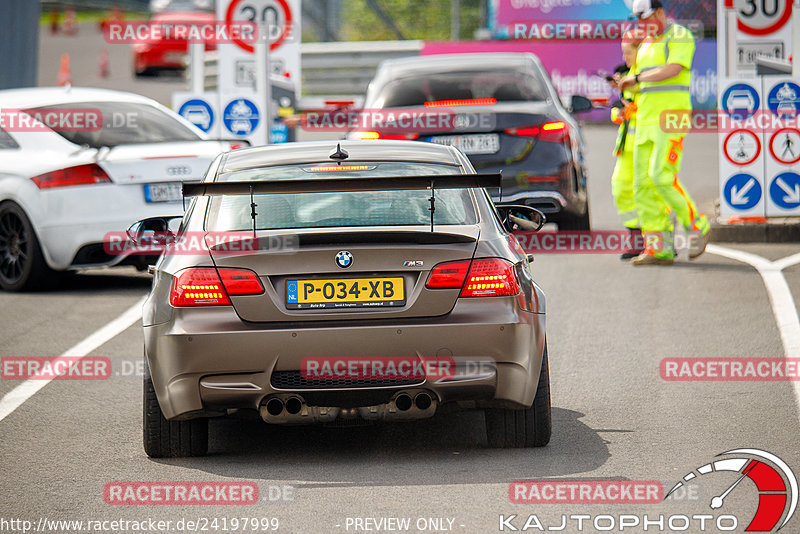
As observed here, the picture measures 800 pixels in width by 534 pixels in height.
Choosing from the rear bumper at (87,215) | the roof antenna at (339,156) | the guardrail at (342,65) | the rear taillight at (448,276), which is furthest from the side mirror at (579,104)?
the guardrail at (342,65)

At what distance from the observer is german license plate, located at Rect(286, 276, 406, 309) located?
611 centimetres

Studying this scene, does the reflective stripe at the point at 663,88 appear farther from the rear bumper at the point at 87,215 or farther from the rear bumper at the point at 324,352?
the rear bumper at the point at 324,352

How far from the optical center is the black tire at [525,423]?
6441 mm

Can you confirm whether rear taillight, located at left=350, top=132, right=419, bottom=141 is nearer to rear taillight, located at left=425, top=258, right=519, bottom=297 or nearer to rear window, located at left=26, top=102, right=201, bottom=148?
Answer: rear window, located at left=26, top=102, right=201, bottom=148

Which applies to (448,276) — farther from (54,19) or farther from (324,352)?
(54,19)

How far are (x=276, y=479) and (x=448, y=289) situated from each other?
3.42 feet

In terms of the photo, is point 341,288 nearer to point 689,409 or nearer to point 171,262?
point 171,262

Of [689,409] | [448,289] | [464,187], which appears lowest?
[689,409]

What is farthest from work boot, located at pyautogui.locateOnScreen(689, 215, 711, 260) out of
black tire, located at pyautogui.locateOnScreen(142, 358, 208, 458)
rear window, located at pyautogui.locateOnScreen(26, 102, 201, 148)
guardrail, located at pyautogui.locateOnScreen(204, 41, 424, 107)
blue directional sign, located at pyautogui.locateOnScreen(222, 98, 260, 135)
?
guardrail, located at pyautogui.locateOnScreen(204, 41, 424, 107)

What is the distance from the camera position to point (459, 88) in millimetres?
13289

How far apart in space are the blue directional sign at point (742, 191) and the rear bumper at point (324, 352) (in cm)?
861

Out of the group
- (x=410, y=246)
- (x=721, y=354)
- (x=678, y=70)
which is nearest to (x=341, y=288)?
(x=410, y=246)

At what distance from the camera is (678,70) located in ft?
39.8

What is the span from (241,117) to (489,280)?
10607 mm
